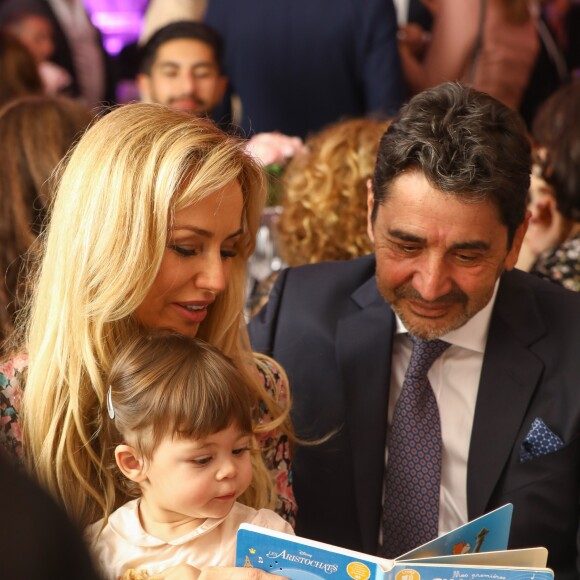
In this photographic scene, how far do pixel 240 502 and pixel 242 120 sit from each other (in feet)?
10.1

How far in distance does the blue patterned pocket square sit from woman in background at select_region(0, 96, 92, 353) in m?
1.43

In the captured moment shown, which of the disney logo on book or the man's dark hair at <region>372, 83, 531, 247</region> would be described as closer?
the disney logo on book

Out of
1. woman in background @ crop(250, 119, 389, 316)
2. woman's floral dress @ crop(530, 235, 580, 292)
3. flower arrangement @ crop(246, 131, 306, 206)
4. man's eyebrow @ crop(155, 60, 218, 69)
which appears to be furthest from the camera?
man's eyebrow @ crop(155, 60, 218, 69)

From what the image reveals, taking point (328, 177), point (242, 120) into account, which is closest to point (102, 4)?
point (242, 120)

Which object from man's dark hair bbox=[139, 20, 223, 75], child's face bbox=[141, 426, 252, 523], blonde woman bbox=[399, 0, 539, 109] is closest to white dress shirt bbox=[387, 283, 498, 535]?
child's face bbox=[141, 426, 252, 523]

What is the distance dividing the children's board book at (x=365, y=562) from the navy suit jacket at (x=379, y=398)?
0.49 meters

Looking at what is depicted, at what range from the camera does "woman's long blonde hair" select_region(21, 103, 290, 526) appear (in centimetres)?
179

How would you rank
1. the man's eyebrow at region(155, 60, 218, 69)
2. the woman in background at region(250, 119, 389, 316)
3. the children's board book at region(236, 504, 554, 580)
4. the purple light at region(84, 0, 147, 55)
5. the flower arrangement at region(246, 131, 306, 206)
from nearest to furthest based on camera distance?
the children's board book at region(236, 504, 554, 580) → the woman in background at region(250, 119, 389, 316) → the flower arrangement at region(246, 131, 306, 206) → the man's eyebrow at region(155, 60, 218, 69) → the purple light at region(84, 0, 147, 55)

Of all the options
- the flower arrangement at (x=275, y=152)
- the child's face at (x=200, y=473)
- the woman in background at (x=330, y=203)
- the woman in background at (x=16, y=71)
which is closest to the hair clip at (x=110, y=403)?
the child's face at (x=200, y=473)

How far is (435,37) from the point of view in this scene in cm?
480

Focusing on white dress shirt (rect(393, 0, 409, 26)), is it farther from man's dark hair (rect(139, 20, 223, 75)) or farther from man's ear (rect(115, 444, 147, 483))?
man's ear (rect(115, 444, 147, 483))

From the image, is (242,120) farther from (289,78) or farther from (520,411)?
(520,411)

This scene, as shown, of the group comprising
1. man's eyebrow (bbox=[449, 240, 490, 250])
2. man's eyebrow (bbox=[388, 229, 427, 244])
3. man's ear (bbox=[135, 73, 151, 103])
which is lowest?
man's eyebrow (bbox=[449, 240, 490, 250])

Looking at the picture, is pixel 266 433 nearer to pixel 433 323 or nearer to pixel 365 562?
pixel 433 323
